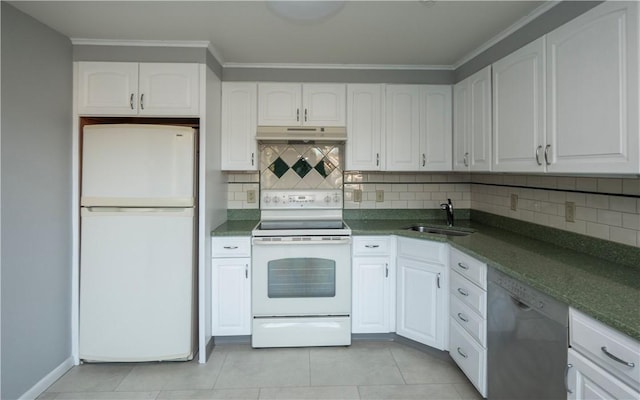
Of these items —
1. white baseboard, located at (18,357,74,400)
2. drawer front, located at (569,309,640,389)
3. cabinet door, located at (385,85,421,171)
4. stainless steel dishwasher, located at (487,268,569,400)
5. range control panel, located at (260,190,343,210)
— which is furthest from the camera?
range control panel, located at (260,190,343,210)

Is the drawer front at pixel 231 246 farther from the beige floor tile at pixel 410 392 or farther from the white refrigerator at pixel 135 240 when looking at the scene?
the beige floor tile at pixel 410 392

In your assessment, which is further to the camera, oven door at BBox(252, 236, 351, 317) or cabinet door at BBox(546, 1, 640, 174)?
oven door at BBox(252, 236, 351, 317)

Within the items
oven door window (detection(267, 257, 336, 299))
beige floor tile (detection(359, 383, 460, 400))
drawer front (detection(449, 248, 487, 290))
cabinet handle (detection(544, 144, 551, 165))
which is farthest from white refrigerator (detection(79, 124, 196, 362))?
cabinet handle (detection(544, 144, 551, 165))

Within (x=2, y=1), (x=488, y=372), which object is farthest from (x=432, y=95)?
(x=2, y=1)

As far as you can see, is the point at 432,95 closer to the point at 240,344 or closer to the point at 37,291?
the point at 240,344

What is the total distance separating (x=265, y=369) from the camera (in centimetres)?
234

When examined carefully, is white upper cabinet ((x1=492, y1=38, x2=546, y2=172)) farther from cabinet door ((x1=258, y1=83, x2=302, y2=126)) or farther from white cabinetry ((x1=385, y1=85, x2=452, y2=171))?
cabinet door ((x1=258, y1=83, x2=302, y2=126))

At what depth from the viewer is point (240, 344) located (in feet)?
8.81

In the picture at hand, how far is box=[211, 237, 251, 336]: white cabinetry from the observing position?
2.58 m

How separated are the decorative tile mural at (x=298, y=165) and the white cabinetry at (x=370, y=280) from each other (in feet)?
2.46

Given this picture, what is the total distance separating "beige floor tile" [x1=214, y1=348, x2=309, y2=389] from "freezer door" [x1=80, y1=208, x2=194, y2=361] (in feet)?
1.27

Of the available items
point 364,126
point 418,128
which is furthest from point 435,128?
point 364,126

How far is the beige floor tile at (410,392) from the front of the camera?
2.04 m

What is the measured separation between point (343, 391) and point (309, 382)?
0.23 metres
